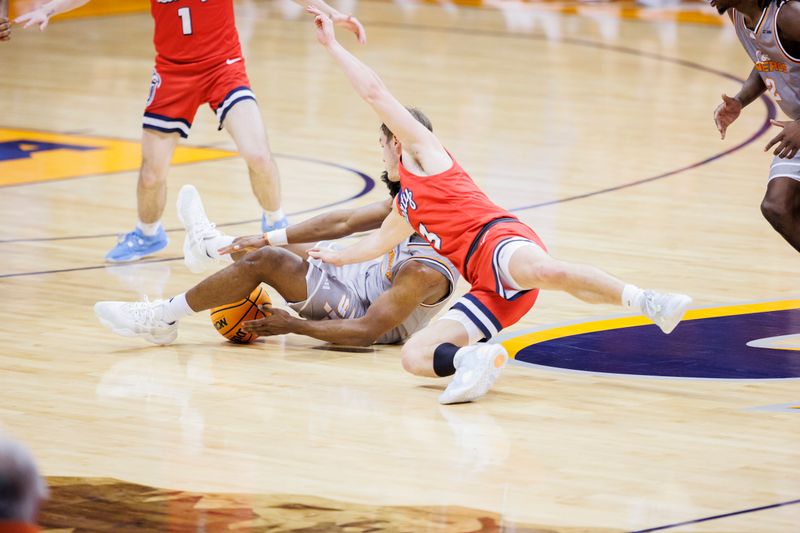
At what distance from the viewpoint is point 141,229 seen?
855 cm

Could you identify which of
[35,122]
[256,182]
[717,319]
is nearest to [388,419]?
[717,319]

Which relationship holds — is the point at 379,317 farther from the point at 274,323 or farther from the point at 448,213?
the point at 448,213

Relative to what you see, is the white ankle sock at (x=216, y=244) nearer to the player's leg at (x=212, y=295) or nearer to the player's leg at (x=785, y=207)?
the player's leg at (x=212, y=295)

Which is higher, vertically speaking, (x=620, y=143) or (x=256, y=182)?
(x=256, y=182)

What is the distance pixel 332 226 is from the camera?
6602 mm

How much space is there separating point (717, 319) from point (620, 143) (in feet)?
18.0

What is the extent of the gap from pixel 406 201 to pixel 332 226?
0.62 metres

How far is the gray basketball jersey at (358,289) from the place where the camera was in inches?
252

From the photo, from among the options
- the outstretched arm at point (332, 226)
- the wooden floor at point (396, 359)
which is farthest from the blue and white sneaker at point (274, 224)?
the outstretched arm at point (332, 226)

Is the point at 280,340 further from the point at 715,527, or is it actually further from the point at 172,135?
the point at 715,527

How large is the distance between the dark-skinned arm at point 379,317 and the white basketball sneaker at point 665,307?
109cm

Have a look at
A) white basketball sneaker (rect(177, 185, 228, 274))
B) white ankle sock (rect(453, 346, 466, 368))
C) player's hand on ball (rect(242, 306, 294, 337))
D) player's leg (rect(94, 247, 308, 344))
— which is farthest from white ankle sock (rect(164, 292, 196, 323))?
white ankle sock (rect(453, 346, 466, 368))

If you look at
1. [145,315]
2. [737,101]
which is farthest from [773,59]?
[145,315]

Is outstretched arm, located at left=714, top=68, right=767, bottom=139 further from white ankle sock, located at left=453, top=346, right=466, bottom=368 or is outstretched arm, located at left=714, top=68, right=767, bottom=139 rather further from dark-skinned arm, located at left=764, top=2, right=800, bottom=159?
white ankle sock, located at left=453, top=346, right=466, bottom=368
